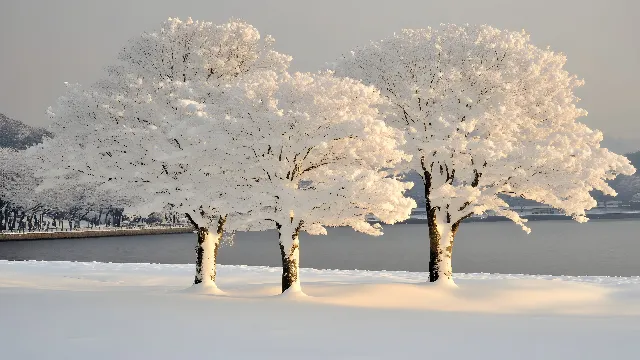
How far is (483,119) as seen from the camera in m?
28.2

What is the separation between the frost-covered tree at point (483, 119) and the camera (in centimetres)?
2872

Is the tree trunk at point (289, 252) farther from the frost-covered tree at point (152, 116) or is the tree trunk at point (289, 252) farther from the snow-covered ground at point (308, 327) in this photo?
the frost-covered tree at point (152, 116)

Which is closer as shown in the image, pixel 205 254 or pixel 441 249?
pixel 205 254

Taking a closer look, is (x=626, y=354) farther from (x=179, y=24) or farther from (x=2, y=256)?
(x=2, y=256)

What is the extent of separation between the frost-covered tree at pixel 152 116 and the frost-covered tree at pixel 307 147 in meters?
3.34

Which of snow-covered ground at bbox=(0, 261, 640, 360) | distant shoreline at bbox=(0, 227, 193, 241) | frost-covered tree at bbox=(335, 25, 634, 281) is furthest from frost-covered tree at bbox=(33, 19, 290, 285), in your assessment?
distant shoreline at bbox=(0, 227, 193, 241)

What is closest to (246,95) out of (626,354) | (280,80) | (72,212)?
(280,80)

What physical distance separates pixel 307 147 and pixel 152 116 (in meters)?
8.18

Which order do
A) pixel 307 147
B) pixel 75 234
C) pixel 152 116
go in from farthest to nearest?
pixel 75 234
pixel 152 116
pixel 307 147

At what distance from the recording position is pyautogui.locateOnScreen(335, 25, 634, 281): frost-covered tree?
2872cm

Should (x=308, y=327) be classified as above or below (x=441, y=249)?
below

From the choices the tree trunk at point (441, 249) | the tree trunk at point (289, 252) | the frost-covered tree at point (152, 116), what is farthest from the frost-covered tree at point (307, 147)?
the tree trunk at point (441, 249)

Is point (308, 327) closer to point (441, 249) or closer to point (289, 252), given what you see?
point (289, 252)

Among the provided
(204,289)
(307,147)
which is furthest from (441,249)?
(204,289)
